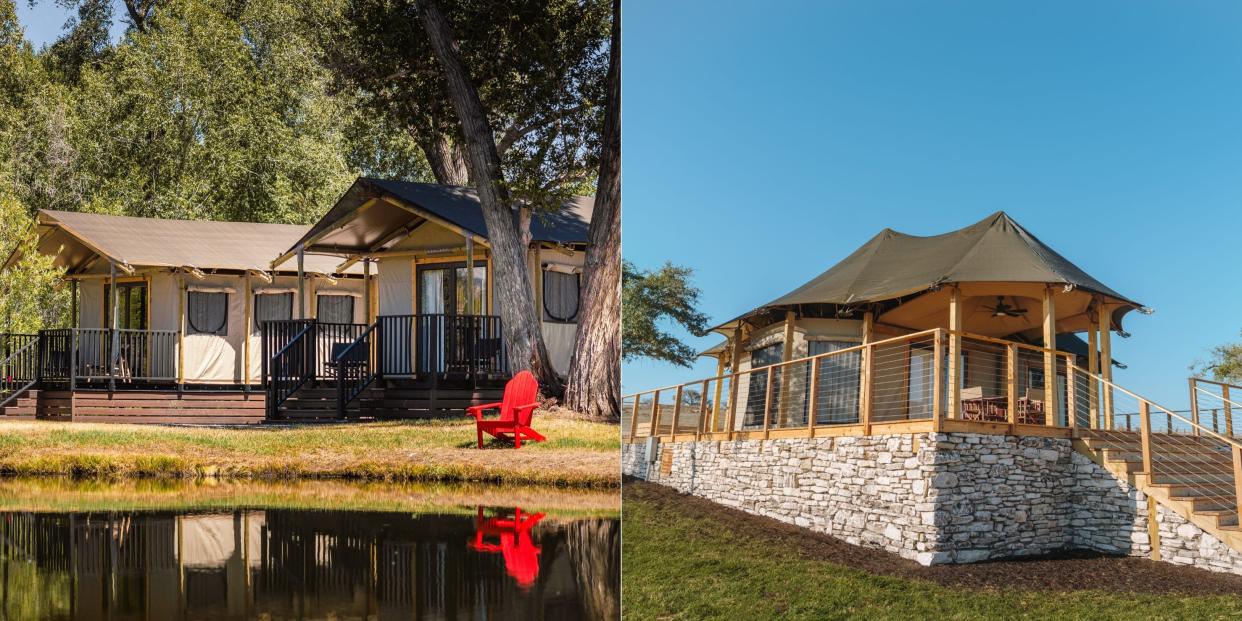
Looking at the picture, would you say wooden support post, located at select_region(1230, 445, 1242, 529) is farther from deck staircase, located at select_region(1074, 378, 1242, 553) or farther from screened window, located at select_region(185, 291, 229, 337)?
screened window, located at select_region(185, 291, 229, 337)

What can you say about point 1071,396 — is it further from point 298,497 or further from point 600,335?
point 600,335

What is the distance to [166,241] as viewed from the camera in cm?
1540

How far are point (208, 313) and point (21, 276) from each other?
2.32m

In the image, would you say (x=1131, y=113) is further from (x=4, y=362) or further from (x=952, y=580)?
(x=4, y=362)

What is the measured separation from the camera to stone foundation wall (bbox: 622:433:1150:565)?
114 inches

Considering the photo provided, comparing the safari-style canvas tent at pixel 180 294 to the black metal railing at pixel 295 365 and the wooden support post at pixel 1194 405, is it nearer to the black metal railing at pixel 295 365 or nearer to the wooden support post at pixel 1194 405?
the black metal railing at pixel 295 365

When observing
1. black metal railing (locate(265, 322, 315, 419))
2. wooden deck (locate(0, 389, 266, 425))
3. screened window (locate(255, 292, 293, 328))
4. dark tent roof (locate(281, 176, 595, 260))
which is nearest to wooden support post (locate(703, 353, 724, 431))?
dark tent roof (locate(281, 176, 595, 260))

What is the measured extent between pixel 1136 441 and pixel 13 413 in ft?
44.5

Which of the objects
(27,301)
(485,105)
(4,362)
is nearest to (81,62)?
(27,301)

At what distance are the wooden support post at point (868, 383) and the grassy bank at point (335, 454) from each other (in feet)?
14.3

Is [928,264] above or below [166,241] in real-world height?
below

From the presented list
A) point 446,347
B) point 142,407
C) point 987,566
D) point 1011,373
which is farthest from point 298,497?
point 142,407

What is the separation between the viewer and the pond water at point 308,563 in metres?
3.93

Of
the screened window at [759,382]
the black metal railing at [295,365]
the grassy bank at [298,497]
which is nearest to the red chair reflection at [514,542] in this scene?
the grassy bank at [298,497]
